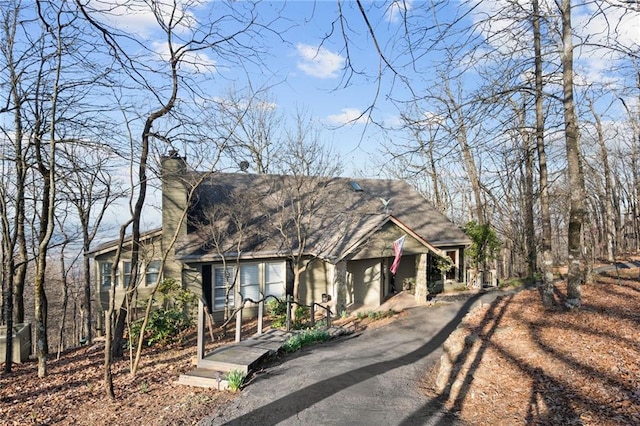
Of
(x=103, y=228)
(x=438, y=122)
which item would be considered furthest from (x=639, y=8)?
(x=103, y=228)

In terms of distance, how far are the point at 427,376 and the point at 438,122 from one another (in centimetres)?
520

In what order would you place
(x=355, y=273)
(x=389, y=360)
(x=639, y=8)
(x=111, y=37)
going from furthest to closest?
(x=355, y=273)
(x=389, y=360)
(x=639, y=8)
(x=111, y=37)

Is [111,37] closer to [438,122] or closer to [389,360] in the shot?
[438,122]

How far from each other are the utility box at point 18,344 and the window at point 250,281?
730 centimetres

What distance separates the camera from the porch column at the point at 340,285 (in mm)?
14977

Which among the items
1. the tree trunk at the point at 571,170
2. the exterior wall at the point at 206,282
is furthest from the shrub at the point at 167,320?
the tree trunk at the point at 571,170

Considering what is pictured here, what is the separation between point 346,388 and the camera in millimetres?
7105

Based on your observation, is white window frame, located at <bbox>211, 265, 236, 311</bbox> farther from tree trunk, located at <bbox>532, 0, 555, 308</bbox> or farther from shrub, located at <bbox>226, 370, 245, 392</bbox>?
tree trunk, located at <bbox>532, 0, 555, 308</bbox>

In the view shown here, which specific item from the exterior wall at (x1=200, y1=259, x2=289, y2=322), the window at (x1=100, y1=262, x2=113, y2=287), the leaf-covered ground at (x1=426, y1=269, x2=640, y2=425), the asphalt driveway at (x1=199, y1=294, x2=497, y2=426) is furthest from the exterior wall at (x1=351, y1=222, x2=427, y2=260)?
A: the window at (x1=100, y1=262, x2=113, y2=287)

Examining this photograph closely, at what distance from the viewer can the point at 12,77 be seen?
855 cm

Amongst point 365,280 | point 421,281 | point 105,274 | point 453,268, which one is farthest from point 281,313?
point 453,268

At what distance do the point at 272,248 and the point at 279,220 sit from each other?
1.52 m

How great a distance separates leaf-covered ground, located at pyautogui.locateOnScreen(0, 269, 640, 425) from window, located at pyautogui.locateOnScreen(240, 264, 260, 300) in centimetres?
649

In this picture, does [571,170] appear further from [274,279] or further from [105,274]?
[105,274]
